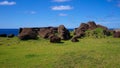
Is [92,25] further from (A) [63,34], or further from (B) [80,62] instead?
(B) [80,62]

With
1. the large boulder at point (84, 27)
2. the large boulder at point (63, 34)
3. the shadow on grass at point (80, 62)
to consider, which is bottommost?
the shadow on grass at point (80, 62)

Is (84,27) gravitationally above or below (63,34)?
above

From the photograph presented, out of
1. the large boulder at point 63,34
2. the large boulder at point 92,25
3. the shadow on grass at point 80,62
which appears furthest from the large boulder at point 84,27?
the shadow on grass at point 80,62

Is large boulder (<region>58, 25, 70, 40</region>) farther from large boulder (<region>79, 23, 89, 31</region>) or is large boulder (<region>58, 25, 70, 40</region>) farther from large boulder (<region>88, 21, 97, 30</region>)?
large boulder (<region>88, 21, 97, 30</region>)

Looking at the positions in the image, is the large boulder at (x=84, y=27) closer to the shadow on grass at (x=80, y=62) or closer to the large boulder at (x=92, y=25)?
the large boulder at (x=92, y=25)

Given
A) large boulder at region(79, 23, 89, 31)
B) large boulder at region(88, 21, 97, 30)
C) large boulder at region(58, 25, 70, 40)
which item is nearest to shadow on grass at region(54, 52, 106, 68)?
large boulder at region(58, 25, 70, 40)

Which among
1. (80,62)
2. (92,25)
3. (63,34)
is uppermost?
(92,25)

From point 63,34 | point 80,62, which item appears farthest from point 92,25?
point 80,62

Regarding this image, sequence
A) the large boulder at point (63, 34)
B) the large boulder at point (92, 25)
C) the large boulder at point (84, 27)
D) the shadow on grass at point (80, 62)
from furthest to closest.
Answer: the large boulder at point (92, 25), the large boulder at point (84, 27), the large boulder at point (63, 34), the shadow on grass at point (80, 62)

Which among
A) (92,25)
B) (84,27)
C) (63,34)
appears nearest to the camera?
(63,34)

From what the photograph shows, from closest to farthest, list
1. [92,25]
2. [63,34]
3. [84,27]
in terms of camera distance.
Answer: [63,34] < [84,27] < [92,25]

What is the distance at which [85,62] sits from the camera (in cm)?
2370

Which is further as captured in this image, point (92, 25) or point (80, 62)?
point (92, 25)

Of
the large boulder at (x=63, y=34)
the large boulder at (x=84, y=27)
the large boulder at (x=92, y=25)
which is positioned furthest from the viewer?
the large boulder at (x=92, y=25)
